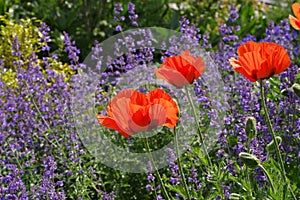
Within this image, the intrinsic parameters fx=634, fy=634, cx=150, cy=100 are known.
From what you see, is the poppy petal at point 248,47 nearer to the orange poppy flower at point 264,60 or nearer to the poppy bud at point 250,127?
the orange poppy flower at point 264,60

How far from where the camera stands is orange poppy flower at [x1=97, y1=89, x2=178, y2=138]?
5.19ft

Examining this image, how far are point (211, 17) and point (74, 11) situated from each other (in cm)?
126

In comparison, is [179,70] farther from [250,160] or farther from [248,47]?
[250,160]

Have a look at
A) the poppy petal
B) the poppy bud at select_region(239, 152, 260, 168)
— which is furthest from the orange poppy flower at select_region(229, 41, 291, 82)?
the poppy bud at select_region(239, 152, 260, 168)

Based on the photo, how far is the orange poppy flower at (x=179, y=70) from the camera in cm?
178

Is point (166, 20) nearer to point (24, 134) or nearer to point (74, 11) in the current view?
point (74, 11)

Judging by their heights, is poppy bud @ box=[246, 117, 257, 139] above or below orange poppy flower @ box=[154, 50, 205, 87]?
below

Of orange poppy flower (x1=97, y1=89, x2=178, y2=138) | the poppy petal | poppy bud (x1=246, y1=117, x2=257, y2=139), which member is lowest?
poppy bud (x1=246, y1=117, x2=257, y2=139)

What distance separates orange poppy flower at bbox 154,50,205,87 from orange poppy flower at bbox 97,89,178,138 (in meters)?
0.17

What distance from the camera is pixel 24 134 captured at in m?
3.31

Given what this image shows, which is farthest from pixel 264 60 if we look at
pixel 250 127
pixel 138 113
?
pixel 138 113

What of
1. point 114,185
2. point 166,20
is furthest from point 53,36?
point 114,185

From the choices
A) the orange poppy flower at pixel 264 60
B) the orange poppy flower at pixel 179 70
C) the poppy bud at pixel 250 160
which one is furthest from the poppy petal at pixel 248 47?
the poppy bud at pixel 250 160

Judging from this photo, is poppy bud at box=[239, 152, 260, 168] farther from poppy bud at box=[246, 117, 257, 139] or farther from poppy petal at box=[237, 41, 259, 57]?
poppy petal at box=[237, 41, 259, 57]
